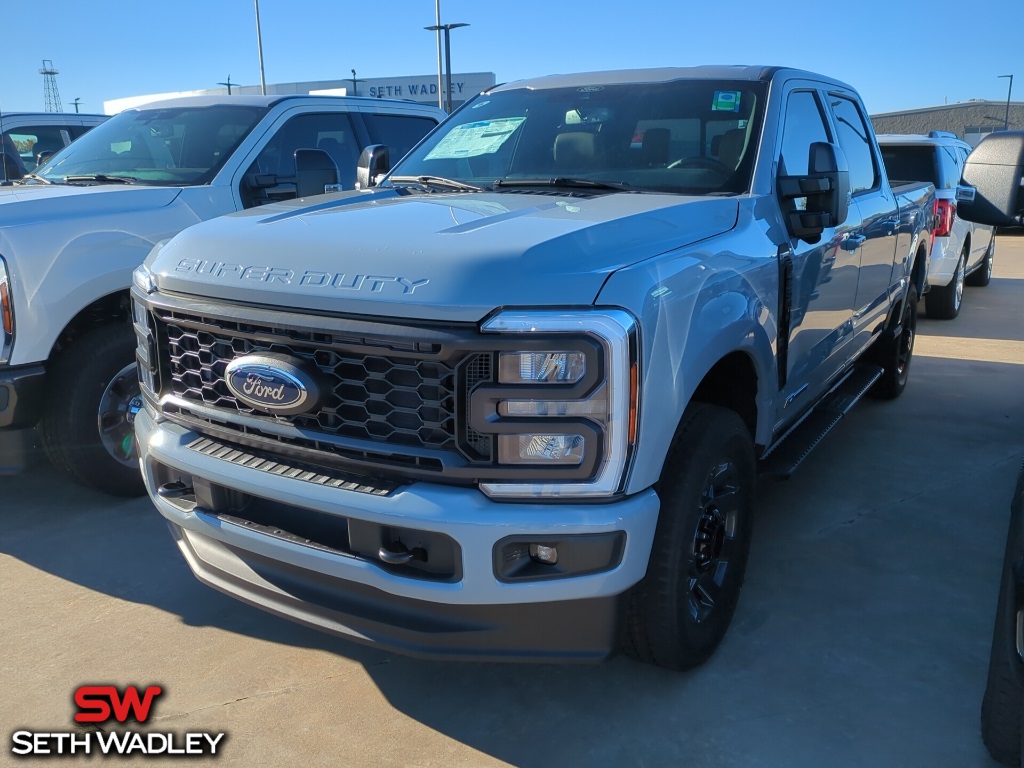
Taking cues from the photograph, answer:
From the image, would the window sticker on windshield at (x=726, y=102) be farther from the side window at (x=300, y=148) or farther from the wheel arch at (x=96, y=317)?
the wheel arch at (x=96, y=317)

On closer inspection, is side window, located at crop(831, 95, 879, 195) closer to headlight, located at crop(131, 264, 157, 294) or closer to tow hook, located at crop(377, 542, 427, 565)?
tow hook, located at crop(377, 542, 427, 565)

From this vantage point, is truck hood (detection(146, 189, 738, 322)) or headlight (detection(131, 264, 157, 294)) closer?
truck hood (detection(146, 189, 738, 322))

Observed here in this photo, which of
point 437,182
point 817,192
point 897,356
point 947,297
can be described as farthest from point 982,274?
point 437,182

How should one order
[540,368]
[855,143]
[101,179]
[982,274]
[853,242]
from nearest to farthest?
[540,368] → [853,242] → [855,143] → [101,179] → [982,274]

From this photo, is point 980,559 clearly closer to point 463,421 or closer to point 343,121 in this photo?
point 463,421

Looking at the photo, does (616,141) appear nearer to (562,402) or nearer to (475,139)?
(475,139)

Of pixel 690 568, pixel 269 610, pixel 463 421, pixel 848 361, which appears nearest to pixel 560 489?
→ pixel 463 421

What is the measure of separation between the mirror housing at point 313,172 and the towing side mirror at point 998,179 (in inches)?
112

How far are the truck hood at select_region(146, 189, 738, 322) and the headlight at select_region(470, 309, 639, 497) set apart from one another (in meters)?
0.09

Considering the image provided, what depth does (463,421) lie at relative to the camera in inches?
86.0

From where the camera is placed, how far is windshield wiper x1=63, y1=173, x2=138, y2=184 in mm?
4832

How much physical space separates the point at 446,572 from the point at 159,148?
3.89 metres

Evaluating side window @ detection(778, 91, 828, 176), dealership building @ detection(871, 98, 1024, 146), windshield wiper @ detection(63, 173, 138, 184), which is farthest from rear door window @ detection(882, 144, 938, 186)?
dealership building @ detection(871, 98, 1024, 146)

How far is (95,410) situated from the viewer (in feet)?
13.3
